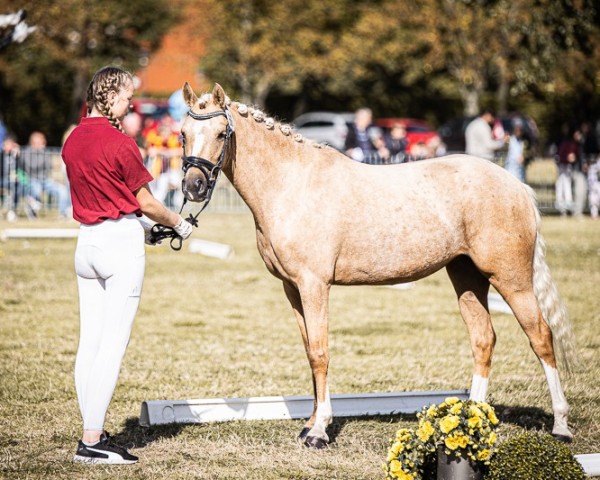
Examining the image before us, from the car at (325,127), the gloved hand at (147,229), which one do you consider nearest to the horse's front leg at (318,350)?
the gloved hand at (147,229)

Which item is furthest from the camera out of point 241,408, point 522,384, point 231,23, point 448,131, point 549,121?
point 549,121

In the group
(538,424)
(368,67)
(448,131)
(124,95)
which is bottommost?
(538,424)

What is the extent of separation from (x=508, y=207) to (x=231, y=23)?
40.7 m

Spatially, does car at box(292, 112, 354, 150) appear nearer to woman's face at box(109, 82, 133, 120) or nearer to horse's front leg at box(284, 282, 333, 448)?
horse's front leg at box(284, 282, 333, 448)

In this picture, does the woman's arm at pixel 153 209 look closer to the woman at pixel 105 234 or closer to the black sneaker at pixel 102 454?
the woman at pixel 105 234

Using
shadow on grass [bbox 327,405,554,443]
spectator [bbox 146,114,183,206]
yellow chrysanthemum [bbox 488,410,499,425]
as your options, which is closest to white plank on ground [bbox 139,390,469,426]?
shadow on grass [bbox 327,405,554,443]

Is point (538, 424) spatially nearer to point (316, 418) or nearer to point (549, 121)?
point (316, 418)

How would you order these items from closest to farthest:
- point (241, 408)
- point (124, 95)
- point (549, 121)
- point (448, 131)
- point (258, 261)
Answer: point (124, 95) → point (241, 408) → point (258, 261) → point (448, 131) → point (549, 121)

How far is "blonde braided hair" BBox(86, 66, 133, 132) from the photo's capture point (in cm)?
590

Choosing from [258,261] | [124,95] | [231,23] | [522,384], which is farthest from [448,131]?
[124,95]

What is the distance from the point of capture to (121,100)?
5957 mm

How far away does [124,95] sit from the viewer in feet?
19.5

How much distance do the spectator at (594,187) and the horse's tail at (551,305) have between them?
18.5 meters

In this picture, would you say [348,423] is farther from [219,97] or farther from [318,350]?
[219,97]
